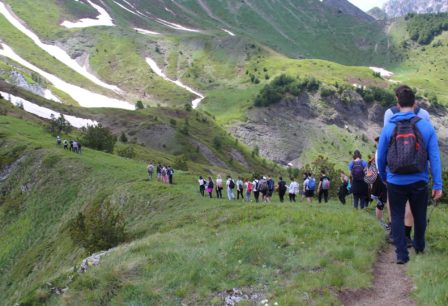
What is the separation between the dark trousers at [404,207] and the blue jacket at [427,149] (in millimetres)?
141

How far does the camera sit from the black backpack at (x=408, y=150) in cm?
948

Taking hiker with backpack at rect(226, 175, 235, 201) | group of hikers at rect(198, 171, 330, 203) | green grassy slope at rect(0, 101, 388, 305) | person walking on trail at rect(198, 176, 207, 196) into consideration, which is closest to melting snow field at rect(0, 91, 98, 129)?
person walking on trail at rect(198, 176, 207, 196)

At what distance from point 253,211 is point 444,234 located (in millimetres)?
10656

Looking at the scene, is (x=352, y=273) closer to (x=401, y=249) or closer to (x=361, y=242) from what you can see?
(x=401, y=249)

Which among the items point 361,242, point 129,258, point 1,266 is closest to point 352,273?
point 361,242

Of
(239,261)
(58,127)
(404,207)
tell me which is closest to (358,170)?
(239,261)

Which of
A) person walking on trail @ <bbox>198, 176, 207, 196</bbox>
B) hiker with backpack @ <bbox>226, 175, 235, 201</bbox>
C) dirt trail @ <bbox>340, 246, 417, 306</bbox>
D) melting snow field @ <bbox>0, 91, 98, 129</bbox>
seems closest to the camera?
dirt trail @ <bbox>340, 246, 417, 306</bbox>

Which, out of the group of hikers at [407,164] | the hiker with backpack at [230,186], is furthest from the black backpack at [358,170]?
the hiker with backpack at [230,186]

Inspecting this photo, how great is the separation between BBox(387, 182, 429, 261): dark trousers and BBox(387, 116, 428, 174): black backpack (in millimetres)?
465

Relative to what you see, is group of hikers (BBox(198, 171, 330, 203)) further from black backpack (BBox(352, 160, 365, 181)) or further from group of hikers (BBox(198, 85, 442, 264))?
group of hikers (BBox(198, 85, 442, 264))

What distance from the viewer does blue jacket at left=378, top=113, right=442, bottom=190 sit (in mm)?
9570

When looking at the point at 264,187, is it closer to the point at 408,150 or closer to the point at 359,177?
the point at 359,177

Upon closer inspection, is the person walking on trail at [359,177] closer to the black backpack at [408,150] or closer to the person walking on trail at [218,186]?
the black backpack at [408,150]

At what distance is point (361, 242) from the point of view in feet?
45.0
